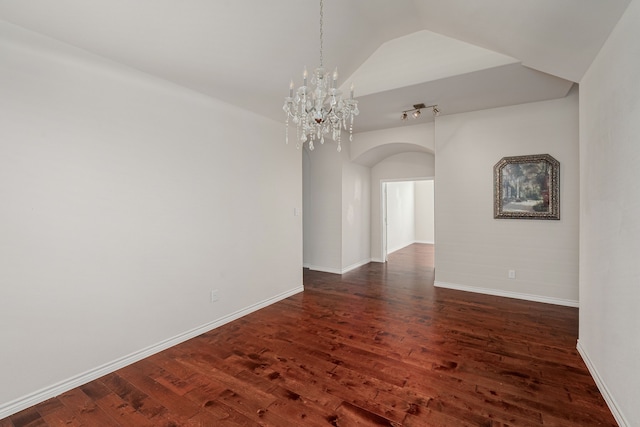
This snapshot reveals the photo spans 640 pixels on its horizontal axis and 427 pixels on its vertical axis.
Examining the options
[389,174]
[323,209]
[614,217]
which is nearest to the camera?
[614,217]

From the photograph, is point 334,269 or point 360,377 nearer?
point 360,377

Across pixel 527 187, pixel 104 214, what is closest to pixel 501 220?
pixel 527 187

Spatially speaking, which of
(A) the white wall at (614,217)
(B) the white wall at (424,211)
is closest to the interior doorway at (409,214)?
(B) the white wall at (424,211)

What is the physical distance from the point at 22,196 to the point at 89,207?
401 mm

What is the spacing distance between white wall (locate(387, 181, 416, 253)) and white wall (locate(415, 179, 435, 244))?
0.17 meters

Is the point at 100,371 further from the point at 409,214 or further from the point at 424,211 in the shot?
the point at 424,211

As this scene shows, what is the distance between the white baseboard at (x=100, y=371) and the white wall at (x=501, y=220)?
3.46 metres

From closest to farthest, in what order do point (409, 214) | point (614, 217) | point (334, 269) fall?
1. point (614, 217)
2. point (334, 269)
3. point (409, 214)

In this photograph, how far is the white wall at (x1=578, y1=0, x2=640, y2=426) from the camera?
5.58 ft

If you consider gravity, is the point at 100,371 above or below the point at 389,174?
below

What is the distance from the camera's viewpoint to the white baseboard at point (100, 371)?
2.04 meters

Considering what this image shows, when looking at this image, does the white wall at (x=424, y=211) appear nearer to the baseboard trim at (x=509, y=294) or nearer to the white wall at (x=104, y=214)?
the baseboard trim at (x=509, y=294)

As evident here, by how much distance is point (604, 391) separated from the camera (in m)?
2.09

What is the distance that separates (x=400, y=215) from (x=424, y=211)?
1.65m
